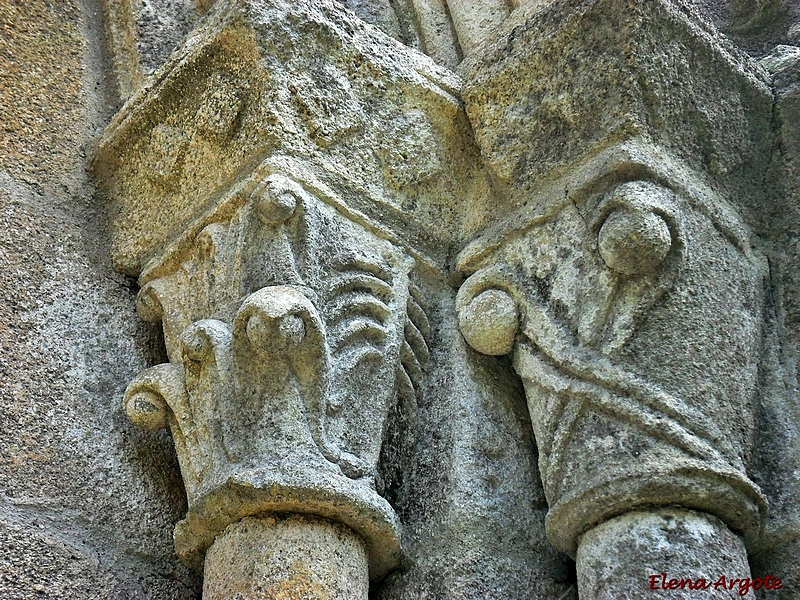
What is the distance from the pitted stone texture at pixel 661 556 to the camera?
1.26 m

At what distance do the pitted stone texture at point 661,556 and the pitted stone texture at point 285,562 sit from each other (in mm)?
368

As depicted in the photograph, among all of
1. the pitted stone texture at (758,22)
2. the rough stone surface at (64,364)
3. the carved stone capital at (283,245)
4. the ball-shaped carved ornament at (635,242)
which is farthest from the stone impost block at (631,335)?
the rough stone surface at (64,364)

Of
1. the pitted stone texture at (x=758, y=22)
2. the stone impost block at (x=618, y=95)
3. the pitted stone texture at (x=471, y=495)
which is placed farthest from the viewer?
the pitted stone texture at (x=758, y=22)

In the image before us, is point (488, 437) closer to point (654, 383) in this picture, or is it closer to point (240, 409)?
point (654, 383)

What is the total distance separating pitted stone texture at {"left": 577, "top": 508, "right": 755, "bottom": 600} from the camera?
1.26 metres

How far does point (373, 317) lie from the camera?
160 cm

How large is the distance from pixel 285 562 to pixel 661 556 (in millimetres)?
558

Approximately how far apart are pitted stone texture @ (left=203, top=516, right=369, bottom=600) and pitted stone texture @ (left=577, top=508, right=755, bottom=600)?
368 mm

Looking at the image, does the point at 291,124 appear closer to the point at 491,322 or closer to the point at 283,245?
the point at 283,245

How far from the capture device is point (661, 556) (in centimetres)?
128

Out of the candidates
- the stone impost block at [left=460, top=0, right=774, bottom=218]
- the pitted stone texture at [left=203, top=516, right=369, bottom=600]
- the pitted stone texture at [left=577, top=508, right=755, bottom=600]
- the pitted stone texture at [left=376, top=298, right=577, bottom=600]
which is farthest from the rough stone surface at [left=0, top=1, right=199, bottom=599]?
the stone impost block at [left=460, top=0, right=774, bottom=218]

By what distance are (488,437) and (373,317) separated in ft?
1.00

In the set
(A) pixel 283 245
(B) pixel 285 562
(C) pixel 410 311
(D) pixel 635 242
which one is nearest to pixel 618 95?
(D) pixel 635 242
